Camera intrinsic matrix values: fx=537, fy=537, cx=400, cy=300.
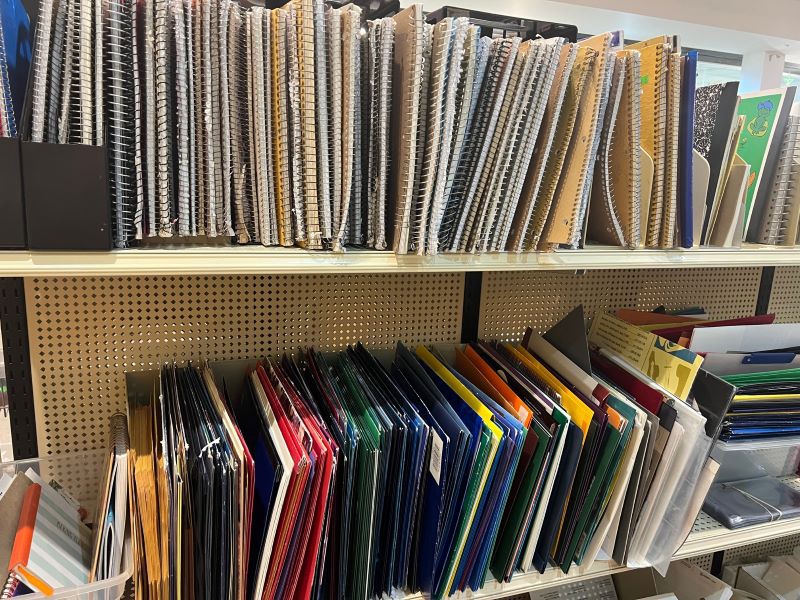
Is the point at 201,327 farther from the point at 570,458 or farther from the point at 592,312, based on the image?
the point at 592,312

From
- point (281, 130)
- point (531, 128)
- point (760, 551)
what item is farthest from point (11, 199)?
point (760, 551)

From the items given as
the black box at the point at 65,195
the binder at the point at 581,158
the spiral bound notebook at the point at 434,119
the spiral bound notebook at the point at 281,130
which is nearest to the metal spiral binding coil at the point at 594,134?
the binder at the point at 581,158

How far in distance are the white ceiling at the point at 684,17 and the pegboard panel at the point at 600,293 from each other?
0.77 metres

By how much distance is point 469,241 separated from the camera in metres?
0.89

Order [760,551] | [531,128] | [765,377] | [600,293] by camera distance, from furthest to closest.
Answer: [760,551] < [600,293] < [765,377] < [531,128]

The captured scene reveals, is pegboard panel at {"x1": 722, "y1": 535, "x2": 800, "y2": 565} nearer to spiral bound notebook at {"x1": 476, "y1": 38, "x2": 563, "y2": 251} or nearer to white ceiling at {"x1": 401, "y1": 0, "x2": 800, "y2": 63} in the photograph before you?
spiral bound notebook at {"x1": 476, "y1": 38, "x2": 563, "y2": 251}

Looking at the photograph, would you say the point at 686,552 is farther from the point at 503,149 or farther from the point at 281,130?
the point at 281,130

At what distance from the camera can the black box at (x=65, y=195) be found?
618mm

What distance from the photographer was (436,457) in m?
0.88

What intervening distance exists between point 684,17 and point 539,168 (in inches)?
47.8

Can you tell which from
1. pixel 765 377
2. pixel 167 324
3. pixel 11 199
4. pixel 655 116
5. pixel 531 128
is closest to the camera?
pixel 11 199

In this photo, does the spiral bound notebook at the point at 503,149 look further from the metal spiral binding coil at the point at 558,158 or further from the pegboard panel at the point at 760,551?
the pegboard panel at the point at 760,551

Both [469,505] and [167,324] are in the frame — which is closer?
[469,505]

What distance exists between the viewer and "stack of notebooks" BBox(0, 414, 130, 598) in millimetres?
743
